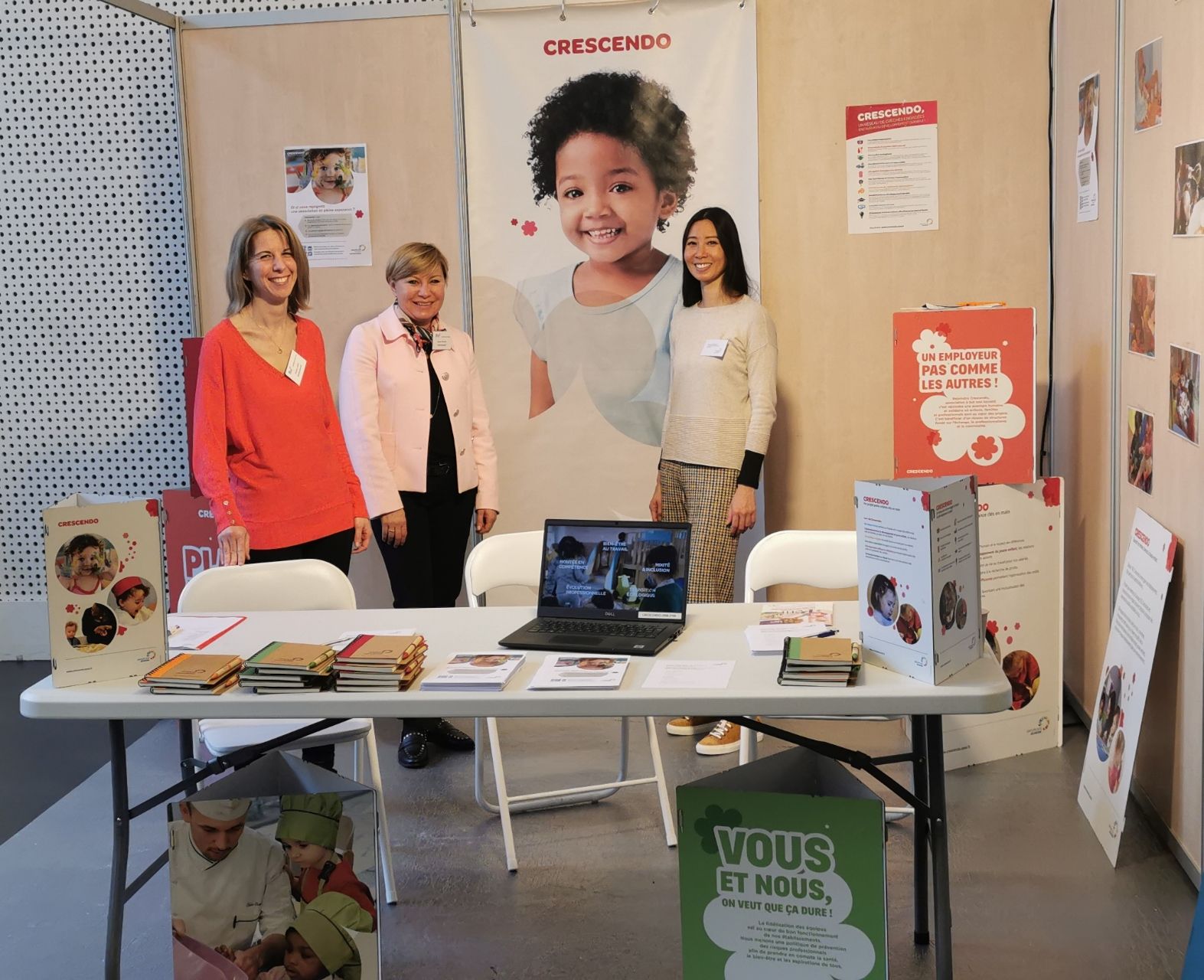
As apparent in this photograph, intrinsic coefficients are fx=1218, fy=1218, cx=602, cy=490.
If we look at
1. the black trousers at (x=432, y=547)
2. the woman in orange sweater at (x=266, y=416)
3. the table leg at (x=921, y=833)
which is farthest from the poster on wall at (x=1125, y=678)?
the woman in orange sweater at (x=266, y=416)

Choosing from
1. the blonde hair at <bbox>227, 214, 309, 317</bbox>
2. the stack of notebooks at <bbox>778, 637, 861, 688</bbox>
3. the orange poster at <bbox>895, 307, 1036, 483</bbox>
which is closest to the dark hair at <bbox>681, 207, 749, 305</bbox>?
the orange poster at <bbox>895, 307, 1036, 483</bbox>

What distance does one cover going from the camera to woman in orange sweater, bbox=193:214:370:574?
3965 millimetres

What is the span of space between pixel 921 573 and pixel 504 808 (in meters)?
1.79

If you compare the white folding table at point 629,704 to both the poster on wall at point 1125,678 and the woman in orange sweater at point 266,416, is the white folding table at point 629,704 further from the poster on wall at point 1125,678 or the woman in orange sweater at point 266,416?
the woman in orange sweater at point 266,416

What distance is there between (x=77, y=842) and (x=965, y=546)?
302 cm

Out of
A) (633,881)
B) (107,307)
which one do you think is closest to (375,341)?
(107,307)

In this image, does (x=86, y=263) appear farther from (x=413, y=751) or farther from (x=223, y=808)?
(x=223, y=808)

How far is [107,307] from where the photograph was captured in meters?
5.85

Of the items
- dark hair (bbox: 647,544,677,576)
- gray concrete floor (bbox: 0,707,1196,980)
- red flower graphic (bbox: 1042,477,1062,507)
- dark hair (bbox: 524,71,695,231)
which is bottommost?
gray concrete floor (bbox: 0,707,1196,980)

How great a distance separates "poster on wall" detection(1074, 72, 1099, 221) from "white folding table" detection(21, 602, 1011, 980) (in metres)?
2.23

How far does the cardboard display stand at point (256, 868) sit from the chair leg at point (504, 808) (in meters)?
0.95

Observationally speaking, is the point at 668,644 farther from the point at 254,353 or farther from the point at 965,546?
the point at 254,353

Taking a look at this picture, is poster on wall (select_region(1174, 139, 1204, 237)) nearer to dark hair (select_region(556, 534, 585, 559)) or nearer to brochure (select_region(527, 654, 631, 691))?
dark hair (select_region(556, 534, 585, 559))

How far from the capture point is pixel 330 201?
5238 mm
